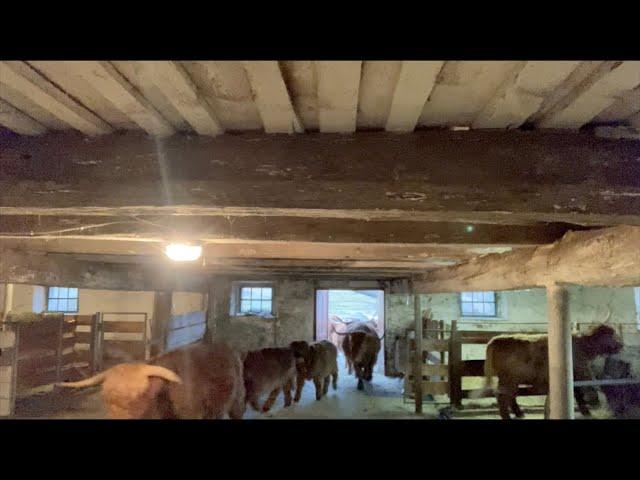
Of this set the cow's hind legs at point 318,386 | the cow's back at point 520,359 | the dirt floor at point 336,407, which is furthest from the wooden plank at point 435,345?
the cow's hind legs at point 318,386

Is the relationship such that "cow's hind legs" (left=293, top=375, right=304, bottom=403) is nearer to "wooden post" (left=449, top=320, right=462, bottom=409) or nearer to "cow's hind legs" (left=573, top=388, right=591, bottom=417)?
"wooden post" (left=449, top=320, right=462, bottom=409)

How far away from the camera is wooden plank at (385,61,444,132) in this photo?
3.34 ft

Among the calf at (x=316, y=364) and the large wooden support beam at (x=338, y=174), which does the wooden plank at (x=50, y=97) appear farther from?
the calf at (x=316, y=364)

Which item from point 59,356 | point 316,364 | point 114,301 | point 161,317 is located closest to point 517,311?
point 316,364

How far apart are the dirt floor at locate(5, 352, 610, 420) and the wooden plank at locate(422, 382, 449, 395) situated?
0.98ft

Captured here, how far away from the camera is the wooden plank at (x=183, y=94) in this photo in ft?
3.43

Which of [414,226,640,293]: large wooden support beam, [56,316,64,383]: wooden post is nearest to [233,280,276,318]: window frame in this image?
[56,316,64,383]: wooden post

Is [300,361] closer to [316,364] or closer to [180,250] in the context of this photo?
[316,364]

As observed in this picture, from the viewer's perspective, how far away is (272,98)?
3.94 ft

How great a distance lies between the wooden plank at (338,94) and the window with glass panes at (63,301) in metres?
12.6
